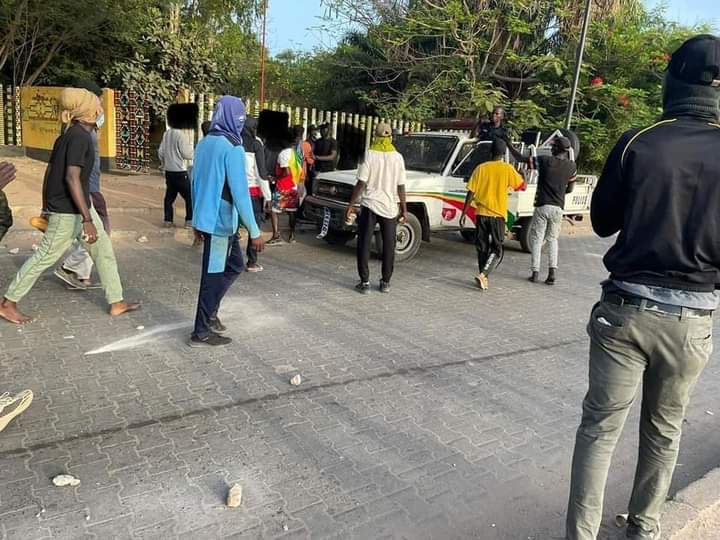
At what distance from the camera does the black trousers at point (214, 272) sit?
4609mm

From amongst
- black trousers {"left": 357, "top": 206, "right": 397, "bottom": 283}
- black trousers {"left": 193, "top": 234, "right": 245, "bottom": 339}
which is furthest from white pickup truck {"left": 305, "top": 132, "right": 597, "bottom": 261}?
black trousers {"left": 193, "top": 234, "right": 245, "bottom": 339}

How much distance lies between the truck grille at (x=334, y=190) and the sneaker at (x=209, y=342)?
418cm

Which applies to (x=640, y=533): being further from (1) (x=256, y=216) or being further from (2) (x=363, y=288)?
(1) (x=256, y=216)

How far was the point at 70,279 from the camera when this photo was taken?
5.97m

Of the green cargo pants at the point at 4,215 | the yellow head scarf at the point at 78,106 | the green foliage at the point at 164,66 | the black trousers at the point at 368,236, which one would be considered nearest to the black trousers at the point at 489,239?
the black trousers at the point at 368,236

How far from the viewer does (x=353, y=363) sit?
4.67m

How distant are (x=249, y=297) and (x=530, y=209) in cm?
560

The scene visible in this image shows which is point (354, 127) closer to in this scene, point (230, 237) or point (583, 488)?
point (230, 237)

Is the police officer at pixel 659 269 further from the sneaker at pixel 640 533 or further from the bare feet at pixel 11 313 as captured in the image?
the bare feet at pixel 11 313

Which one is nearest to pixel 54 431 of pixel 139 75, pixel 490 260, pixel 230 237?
pixel 230 237

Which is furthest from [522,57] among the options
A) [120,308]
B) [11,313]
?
[11,313]

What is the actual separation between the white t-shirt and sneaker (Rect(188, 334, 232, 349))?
259cm

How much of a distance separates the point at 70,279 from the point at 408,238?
4.62 metres

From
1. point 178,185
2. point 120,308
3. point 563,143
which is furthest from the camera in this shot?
point 178,185
